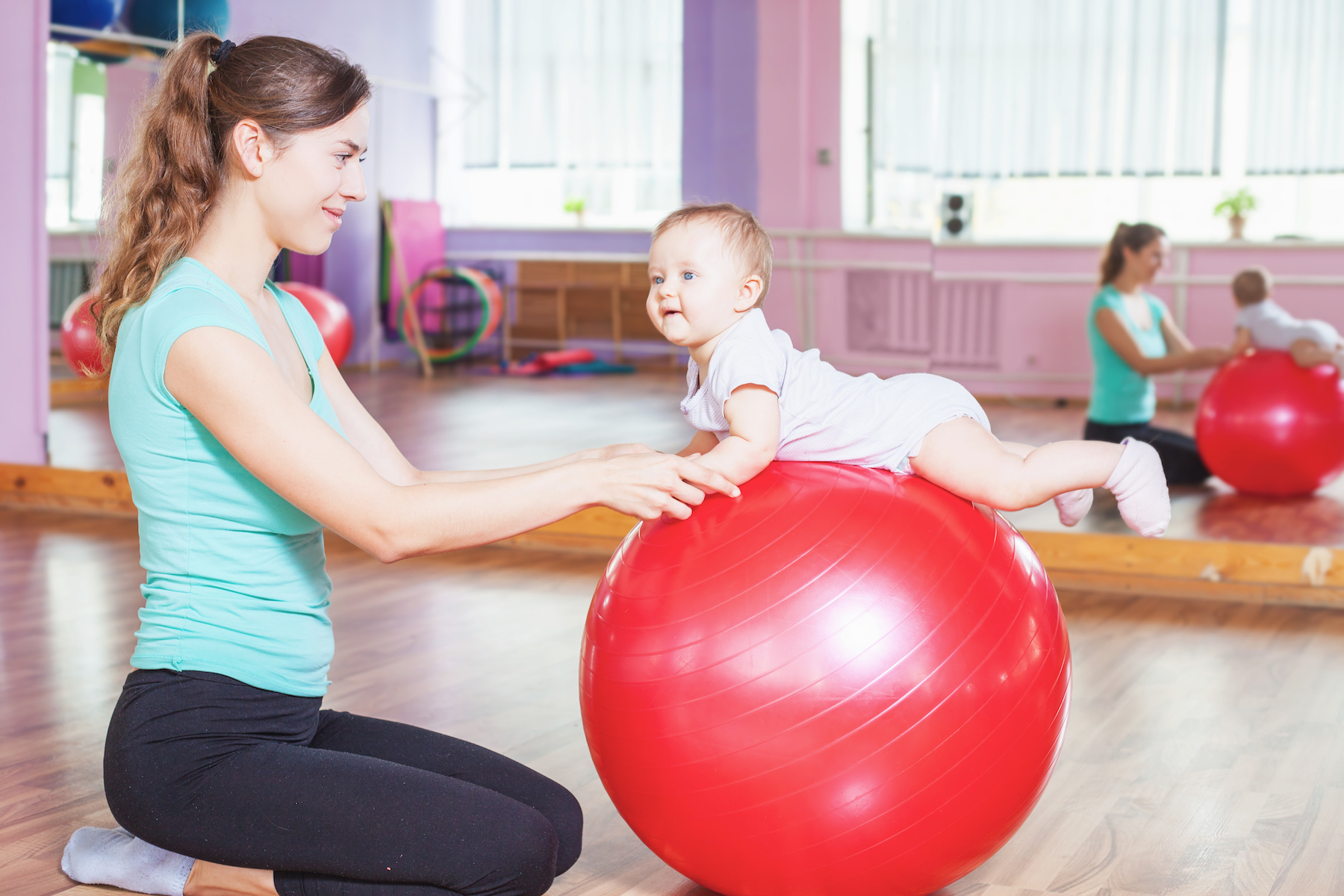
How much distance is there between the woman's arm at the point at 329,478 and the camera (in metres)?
1.42

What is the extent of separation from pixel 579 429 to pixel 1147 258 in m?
2.47

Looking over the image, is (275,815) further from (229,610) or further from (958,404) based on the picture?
(958,404)

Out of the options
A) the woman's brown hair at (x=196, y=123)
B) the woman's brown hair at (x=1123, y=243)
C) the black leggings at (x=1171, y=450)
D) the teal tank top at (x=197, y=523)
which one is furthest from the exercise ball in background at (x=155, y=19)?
the teal tank top at (x=197, y=523)

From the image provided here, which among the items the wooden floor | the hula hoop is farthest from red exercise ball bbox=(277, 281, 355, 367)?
the hula hoop

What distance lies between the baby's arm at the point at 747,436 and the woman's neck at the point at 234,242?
0.58m

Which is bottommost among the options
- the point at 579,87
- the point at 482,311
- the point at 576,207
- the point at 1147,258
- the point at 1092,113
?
the point at 482,311

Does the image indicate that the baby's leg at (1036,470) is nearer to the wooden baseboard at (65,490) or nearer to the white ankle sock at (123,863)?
the white ankle sock at (123,863)

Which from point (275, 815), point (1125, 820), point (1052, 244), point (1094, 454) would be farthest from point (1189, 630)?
point (1052, 244)

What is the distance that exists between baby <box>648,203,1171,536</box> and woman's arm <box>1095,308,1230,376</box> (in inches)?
104

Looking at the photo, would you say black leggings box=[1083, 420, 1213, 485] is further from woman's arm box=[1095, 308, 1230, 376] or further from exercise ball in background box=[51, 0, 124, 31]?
exercise ball in background box=[51, 0, 124, 31]

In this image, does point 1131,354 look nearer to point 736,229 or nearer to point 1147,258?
point 1147,258

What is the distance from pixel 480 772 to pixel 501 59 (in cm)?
855

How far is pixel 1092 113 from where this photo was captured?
7.58m

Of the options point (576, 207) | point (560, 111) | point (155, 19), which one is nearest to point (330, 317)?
point (155, 19)
